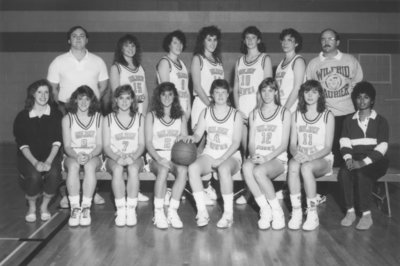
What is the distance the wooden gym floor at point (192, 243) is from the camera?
9.45ft

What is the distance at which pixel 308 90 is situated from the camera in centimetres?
372

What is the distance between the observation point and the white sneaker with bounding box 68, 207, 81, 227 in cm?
357

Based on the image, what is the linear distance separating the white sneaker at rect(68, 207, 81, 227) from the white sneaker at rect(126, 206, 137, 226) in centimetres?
38

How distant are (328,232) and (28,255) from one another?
84.3 inches

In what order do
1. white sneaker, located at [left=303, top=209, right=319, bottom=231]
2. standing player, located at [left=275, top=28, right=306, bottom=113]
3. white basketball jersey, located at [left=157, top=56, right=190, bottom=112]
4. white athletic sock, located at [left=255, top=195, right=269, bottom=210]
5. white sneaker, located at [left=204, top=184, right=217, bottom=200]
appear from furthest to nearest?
1. white sneaker, located at [left=204, top=184, right=217, bottom=200]
2. white basketball jersey, located at [left=157, top=56, right=190, bottom=112]
3. standing player, located at [left=275, top=28, right=306, bottom=113]
4. white athletic sock, located at [left=255, top=195, right=269, bottom=210]
5. white sneaker, located at [left=303, top=209, right=319, bottom=231]

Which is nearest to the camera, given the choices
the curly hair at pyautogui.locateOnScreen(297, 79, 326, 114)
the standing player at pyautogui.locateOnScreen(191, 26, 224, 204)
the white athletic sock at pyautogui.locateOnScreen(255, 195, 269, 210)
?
the white athletic sock at pyautogui.locateOnScreen(255, 195, 269, 210)

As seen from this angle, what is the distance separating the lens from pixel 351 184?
3688 mm

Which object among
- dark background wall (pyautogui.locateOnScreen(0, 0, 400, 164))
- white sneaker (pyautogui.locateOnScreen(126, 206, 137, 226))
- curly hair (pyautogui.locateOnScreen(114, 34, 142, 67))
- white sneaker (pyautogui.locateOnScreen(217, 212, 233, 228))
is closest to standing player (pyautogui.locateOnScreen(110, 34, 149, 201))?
curly hair (pyautogui.locateOnScreen(114, 34, 142, 67))

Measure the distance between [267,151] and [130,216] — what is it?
47.8 inches

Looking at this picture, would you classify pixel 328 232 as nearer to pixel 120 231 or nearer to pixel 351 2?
pixel 120 231

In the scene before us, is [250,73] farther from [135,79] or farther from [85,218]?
[85,218]

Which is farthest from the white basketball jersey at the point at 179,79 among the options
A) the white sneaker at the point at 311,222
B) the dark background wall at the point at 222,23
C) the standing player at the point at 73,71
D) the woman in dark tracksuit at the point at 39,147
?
the dark background wall at the point at 222,23

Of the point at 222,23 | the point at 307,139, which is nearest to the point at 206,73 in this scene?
the point at 307,139

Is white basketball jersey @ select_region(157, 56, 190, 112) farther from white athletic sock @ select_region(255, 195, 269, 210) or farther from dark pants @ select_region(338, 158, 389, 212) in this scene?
dark pants @ select_region(338, 158, 389, 212)
